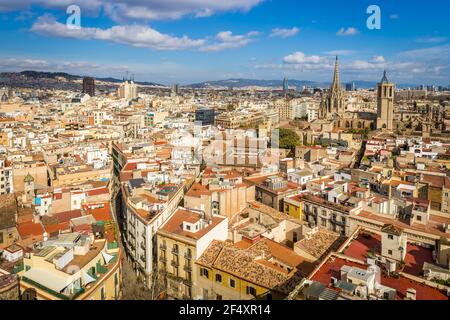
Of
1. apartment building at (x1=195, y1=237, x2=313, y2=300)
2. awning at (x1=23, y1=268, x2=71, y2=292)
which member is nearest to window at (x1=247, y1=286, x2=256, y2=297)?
apartment building at (x1=195, y1=237, x2=313, y2=300)

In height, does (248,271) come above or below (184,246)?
below

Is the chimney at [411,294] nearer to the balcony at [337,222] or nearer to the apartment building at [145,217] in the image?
the balcony at [337,222]

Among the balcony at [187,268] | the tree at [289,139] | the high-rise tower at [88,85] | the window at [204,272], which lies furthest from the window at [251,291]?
the high-rise tower at [88,85]

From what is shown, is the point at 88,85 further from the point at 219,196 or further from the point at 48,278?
the point at 48,278

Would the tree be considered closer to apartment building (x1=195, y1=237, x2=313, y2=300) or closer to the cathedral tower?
the cathedral tower

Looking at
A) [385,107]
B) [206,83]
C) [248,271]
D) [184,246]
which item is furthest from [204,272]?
[206,83]

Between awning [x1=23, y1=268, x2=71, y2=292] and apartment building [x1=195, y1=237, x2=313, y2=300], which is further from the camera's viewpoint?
apartment building [x1=195, y1=237, x2=313, y2=300]

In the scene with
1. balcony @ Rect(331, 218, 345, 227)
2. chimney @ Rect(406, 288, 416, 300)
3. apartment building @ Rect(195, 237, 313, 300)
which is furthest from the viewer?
balcony @ Rect(331, 218, 345, 227)

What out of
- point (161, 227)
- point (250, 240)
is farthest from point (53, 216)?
point (250, 240)
